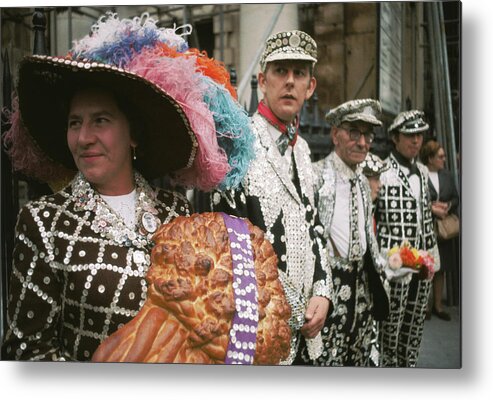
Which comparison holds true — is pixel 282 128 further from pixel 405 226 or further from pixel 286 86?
pixel 405 226

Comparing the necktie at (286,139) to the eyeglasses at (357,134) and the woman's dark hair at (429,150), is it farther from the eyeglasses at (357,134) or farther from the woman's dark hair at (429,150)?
the woman's dark hair at (429,150)

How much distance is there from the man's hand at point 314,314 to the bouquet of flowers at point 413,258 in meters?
0.26

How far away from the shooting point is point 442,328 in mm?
1954

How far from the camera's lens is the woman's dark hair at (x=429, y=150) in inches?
75.8

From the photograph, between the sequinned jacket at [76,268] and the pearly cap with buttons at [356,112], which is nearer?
the sequinned jacket at [76,268]

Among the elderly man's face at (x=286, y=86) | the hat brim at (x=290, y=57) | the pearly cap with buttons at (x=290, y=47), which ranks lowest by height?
the elderly man's face at (x=286, y=86)

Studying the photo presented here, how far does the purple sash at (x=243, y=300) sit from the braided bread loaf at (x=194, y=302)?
0.02m

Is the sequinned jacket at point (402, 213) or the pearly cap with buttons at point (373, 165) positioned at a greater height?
the pearly cap with buttons at point (373, 165)

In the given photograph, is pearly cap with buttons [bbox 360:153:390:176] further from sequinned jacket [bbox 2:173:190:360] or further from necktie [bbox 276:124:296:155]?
sequinned jacket [bbox 2:173:190:360]

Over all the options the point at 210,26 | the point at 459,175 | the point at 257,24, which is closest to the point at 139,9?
the point at 210,26

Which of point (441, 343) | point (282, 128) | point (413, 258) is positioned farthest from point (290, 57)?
point (441, 343)

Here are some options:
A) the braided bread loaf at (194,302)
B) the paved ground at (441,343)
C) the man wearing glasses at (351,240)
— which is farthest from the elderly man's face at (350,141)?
the paved ground at (441,343)

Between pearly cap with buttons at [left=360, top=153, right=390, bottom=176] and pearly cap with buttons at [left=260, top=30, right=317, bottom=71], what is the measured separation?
344 mm

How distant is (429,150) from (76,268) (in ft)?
3.62
